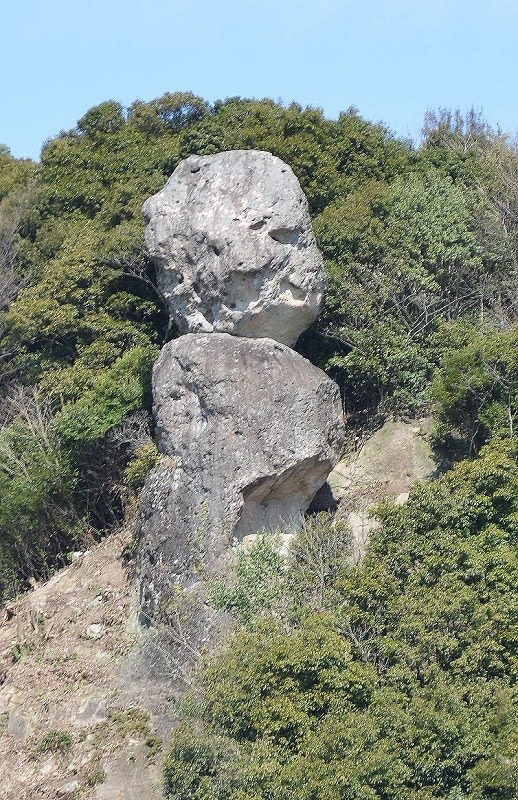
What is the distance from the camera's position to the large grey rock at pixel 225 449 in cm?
2462

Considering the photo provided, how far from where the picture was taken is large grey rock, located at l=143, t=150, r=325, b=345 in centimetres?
2658

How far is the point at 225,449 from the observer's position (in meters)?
25.1

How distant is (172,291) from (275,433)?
4078mm

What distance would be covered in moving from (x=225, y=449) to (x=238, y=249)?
12.7 feet

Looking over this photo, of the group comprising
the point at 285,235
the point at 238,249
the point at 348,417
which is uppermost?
the point at 238,249

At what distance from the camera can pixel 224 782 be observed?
64.8ft

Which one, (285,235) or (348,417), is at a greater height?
(285,235)

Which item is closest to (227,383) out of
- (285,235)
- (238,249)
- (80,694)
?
(238,249)

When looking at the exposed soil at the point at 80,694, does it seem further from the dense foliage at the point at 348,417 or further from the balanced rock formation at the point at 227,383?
the dense foliage at the point at 348,417

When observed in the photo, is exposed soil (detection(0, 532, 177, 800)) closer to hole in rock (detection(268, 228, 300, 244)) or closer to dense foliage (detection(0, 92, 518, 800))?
dense foliage (detection(0, 92, 518, 800))

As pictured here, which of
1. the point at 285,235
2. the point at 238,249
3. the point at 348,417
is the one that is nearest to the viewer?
the point at 238,249

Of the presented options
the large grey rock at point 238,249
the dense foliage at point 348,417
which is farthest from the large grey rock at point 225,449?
the dense foliage at point 348,417

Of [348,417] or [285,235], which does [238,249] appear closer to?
[285,235]

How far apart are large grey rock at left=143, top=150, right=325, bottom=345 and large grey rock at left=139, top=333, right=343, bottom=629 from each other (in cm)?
79
